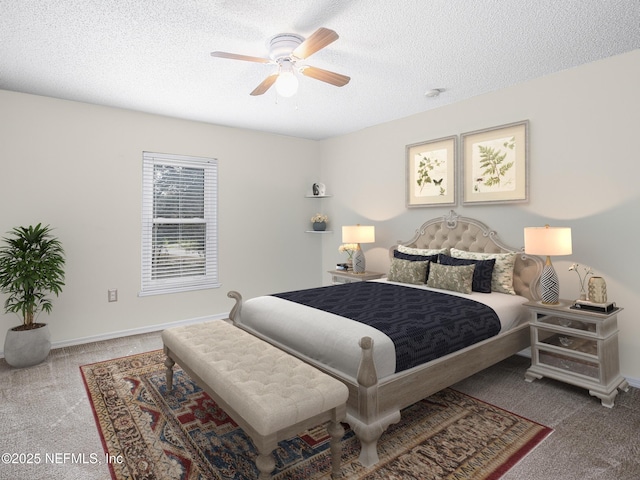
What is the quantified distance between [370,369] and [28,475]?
187cm

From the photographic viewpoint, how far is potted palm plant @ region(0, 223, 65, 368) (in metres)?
3.20

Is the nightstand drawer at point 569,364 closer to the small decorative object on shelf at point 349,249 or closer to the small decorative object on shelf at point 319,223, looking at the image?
the small decorative object on shelf at point 349,249

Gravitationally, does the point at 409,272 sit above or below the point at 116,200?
below

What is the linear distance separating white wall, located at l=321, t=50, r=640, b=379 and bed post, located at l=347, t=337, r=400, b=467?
2.33 m

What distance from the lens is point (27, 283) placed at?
10.5 ft

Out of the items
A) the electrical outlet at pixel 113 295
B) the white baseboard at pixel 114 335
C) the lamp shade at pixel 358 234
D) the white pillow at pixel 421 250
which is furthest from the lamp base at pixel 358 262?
the electrical outlet at pixel 113 295

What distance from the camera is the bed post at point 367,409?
6.26 feet

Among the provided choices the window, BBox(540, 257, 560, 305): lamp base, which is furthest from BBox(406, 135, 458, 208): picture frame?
the window

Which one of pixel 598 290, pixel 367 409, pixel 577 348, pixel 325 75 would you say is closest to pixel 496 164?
pixel 598 290

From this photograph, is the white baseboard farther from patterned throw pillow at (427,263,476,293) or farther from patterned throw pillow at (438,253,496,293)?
patterned throw pillow at (438,253,496,293)

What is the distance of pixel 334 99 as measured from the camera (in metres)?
3.84

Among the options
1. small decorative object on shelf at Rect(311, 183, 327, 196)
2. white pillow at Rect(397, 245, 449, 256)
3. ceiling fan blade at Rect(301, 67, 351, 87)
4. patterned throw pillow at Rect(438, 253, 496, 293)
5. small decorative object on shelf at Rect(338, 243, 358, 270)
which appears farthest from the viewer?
small decorative object on shelf at Rect(311, 183, 327, 196)

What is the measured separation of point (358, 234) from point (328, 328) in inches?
94.8

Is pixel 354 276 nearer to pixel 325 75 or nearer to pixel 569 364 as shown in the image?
pixel 569 364
